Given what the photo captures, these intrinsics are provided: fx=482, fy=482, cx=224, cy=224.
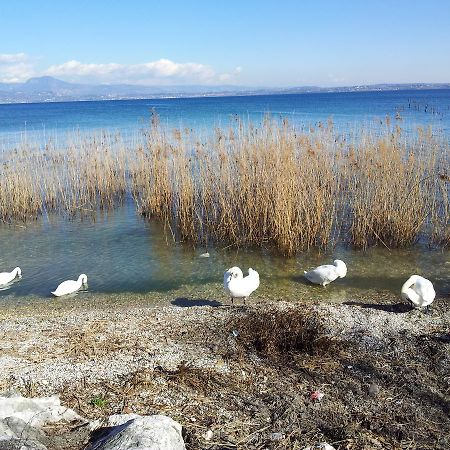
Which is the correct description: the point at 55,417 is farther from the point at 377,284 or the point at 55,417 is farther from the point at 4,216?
the point at 4,216

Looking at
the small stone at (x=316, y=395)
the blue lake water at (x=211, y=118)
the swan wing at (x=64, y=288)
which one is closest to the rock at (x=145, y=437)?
the small stone at (x=316, y=395)

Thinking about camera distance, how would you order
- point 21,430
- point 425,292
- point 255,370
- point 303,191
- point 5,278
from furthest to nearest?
point 303,191 < point 5,278 < point 425,292 < point 255,370 < point 21,430

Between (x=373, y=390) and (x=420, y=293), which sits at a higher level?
(x=373, y=390)

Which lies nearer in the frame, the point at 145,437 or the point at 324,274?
the point at 145,437

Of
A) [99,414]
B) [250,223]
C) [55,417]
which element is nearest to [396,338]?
[99,414]

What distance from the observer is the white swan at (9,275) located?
905cm

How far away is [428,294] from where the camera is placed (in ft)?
23.1

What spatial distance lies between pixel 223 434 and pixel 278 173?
249 inches

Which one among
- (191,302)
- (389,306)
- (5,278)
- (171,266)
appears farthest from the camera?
(171,266)

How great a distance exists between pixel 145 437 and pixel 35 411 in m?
1.40

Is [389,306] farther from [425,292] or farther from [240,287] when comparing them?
[240,287]

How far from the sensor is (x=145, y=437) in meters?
3.41

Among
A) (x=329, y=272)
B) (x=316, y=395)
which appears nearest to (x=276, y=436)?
(x=316, y=395)

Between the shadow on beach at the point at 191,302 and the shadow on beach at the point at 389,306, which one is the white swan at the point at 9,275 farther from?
the shadow on beach at the point at 389,306
